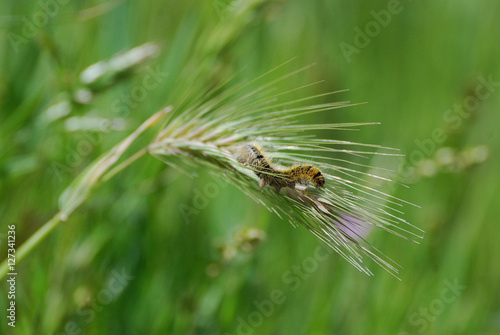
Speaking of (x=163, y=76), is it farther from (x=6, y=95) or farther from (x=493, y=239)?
(x=493, y=239)

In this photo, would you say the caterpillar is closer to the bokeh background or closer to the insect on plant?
the insect on plant

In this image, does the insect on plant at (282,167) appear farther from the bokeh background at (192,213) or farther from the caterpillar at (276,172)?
the bokeh background at (192,213)

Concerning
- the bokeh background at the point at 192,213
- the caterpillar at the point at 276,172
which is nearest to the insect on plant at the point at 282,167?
the caterpillar at the point at 276,172

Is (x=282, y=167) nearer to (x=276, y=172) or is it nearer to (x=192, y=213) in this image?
(x=276, y=172)

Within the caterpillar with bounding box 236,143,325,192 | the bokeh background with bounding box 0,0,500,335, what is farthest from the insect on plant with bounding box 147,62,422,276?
the bokeh background with bounding box 0,0,500,335

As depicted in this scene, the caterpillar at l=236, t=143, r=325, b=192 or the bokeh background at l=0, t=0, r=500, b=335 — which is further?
the bokeh background at l=0, t=0, r=500, b=335

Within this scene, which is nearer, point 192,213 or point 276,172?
point 276,172

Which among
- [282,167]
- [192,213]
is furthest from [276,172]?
[192,213]
